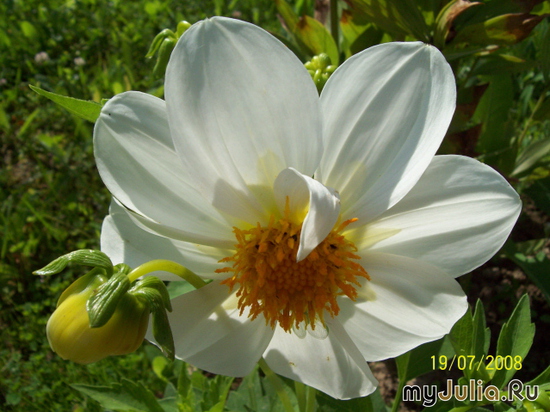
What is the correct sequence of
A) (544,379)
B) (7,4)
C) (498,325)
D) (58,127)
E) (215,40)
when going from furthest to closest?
(7,4) < (58,127) < (498,325) < (544,379) < (215,40)

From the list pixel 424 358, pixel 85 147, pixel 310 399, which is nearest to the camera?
pixel 310 399

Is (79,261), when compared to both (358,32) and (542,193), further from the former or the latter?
(542,193)

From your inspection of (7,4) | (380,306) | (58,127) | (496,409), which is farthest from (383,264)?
(7,4)

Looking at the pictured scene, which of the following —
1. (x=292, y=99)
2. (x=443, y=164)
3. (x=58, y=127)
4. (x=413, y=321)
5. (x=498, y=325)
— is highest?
(x=292, y=99)

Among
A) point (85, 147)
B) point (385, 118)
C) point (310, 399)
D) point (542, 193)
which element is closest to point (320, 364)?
point (310, 399)

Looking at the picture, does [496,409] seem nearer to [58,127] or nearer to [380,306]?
[380,306]

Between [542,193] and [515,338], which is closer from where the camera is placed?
[515,338]

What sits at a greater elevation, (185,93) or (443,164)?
(185,93)
